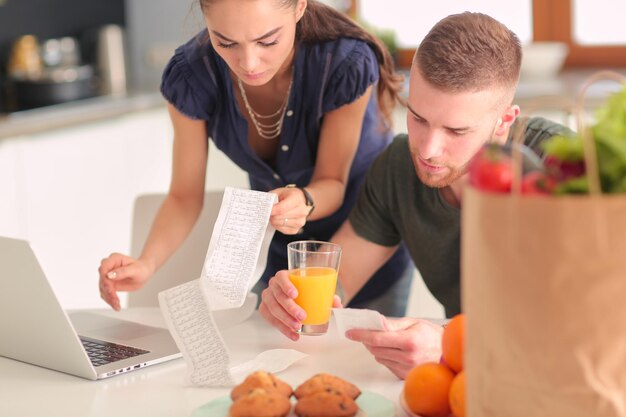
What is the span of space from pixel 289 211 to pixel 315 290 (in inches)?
7.0

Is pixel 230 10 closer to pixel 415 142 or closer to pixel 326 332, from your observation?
pixel 415 142

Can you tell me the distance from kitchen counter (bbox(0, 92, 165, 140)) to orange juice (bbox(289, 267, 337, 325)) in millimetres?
1895

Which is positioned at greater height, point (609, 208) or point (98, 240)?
point (609, 208)

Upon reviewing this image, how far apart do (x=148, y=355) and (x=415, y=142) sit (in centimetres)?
55

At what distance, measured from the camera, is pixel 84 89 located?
3686 mm

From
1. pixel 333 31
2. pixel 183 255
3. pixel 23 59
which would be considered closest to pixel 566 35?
pixel 23 59

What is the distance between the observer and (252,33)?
1598mm

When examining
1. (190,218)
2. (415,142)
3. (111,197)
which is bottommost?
(111,197)

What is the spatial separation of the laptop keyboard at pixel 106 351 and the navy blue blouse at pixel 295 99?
0.55 metres

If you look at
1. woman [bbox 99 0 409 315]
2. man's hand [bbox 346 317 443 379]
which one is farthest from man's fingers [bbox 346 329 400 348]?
woman [bbox 99 0 409 315]

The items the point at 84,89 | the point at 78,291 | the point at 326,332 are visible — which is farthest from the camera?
the point at 84,89

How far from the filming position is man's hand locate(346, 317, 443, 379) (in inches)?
49.9

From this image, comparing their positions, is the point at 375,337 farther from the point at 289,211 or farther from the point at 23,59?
the point at 23,59

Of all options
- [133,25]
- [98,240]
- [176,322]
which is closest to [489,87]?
[176,322]
